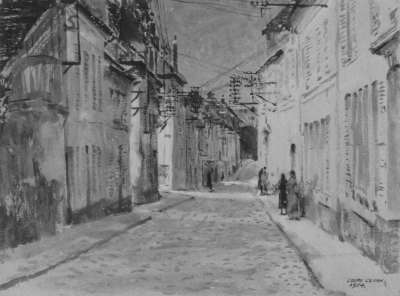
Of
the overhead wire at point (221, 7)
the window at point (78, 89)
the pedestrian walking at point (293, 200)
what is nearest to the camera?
the overhead wire at point (221, 7)

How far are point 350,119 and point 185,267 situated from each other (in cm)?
471

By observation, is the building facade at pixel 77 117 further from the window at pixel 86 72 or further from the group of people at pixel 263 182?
the group of people at pixel 263 182

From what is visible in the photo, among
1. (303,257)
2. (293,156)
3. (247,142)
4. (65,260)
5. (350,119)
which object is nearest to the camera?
(65,260)

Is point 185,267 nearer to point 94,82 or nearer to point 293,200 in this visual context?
point 293,200

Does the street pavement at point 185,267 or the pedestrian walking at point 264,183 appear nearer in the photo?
the street pavement at point 185,267

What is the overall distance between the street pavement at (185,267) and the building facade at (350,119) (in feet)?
4.54

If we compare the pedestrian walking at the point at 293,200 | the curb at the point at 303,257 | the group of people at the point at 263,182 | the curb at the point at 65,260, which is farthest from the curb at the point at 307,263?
the group of people at the point at 263,182

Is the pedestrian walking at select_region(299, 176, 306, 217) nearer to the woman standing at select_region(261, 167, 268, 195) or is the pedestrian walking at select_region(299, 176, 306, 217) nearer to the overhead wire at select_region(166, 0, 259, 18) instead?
the overhead wire at select_region(166, 0, 259, 18)

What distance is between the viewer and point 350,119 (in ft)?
47.8

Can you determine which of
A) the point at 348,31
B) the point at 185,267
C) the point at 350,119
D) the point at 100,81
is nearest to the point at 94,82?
the point at 100,81

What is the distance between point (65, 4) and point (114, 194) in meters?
9.33

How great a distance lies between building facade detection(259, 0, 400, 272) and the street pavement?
138 centimetres

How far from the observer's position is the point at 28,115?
49.4 feet

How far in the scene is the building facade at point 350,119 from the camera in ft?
36.1
